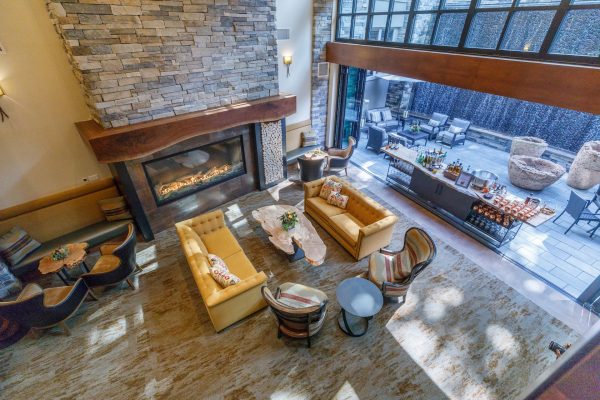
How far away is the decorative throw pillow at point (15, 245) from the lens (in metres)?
4.43

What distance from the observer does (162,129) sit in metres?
4.77

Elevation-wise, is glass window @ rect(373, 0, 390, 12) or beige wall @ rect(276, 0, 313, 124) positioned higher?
glass window @ rect(373, 0, 390, 12)

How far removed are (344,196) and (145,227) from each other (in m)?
4.06

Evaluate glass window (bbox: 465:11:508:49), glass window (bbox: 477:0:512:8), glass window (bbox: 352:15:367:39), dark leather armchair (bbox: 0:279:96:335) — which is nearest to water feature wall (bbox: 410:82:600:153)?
glass window (bbox: 352:15:367:39)

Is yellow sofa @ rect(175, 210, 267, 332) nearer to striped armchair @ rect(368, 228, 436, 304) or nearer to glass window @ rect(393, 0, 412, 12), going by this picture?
striped armchair @ rect(368, 228, 436, 304)

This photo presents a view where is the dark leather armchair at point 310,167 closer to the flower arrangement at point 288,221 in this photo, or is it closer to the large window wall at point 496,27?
the flower arrangement at point 288,221

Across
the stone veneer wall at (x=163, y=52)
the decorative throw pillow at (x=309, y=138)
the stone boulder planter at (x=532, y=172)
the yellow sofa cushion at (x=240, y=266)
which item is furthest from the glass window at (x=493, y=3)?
the yellow sofa cushion at (x=240, y=266)

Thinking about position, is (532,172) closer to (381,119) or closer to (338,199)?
(381,119)

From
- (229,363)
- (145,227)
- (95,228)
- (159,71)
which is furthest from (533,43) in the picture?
(95,228)

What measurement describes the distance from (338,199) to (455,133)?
6.90 m

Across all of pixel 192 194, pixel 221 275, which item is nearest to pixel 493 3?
pixel 221 275

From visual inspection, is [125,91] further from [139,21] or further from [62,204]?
[62,204]

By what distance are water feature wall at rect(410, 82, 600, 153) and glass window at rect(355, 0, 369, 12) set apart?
6.35 meters

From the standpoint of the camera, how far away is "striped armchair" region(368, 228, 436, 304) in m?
3.98
